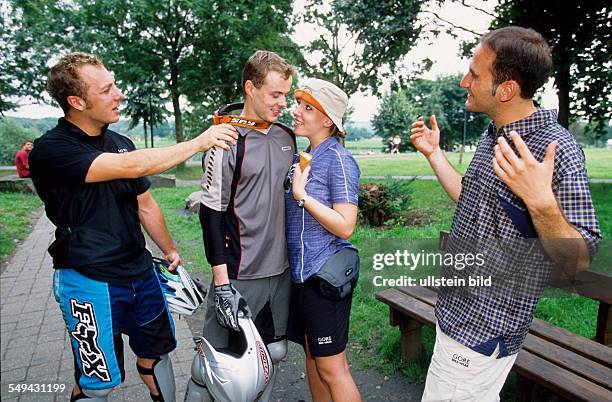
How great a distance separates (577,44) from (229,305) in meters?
12.1

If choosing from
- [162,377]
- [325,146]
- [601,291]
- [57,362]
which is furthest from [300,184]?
[57,362]

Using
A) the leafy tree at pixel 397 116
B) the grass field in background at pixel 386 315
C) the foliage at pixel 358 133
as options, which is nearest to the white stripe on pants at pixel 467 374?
the grass field in background at pixel 386 315

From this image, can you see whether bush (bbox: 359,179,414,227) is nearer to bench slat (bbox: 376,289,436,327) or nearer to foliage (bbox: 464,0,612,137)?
bench slat (bbox: 376,289,436,327)

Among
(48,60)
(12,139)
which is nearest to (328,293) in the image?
(48,60)

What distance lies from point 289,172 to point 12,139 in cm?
4277

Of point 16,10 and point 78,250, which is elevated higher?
point 16,10

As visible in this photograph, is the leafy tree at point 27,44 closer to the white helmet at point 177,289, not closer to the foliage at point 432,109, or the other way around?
the white helmet at point 177,289

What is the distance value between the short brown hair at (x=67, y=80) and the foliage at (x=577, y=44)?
11.0 metres

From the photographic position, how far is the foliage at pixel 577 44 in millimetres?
10336

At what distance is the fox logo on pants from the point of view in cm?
213

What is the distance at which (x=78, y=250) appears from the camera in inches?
82.4

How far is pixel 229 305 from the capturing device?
7.02ft

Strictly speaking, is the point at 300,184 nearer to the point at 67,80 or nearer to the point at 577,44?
the point at 67,80

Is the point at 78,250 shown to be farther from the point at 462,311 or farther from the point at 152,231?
the point at 462,311
